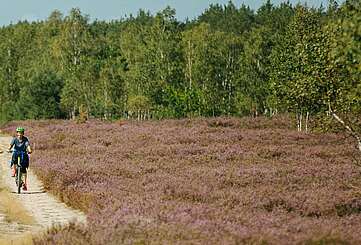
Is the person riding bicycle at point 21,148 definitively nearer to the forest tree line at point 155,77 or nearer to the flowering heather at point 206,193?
the flowering heather at point 206,193

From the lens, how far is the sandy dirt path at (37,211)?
12905 millimetres

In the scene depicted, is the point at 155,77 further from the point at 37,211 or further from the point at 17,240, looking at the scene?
the point at 17,240

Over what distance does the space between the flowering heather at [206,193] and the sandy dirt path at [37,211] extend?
0.38 meters

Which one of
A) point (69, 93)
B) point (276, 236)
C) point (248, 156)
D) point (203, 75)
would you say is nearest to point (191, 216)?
point (276, 236)

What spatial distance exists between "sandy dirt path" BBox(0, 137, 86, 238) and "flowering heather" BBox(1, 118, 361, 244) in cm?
38

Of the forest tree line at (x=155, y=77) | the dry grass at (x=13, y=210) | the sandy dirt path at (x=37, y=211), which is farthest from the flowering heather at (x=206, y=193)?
the forest tree line at (x=155, y=77)

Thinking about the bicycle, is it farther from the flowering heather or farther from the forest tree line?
the forest tree line

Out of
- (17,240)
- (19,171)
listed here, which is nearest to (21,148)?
(19,171)

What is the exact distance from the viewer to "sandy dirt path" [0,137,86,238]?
12905 mm

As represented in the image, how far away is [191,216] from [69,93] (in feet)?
214

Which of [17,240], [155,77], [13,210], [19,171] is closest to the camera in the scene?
[17,240]

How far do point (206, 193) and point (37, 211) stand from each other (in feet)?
14.7

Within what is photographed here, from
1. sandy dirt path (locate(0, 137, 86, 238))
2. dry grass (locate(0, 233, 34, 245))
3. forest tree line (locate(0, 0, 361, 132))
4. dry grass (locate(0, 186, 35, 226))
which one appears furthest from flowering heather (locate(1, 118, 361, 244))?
forest tree line (locate(0, 0, 361, 132))

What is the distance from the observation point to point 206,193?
15070mm
